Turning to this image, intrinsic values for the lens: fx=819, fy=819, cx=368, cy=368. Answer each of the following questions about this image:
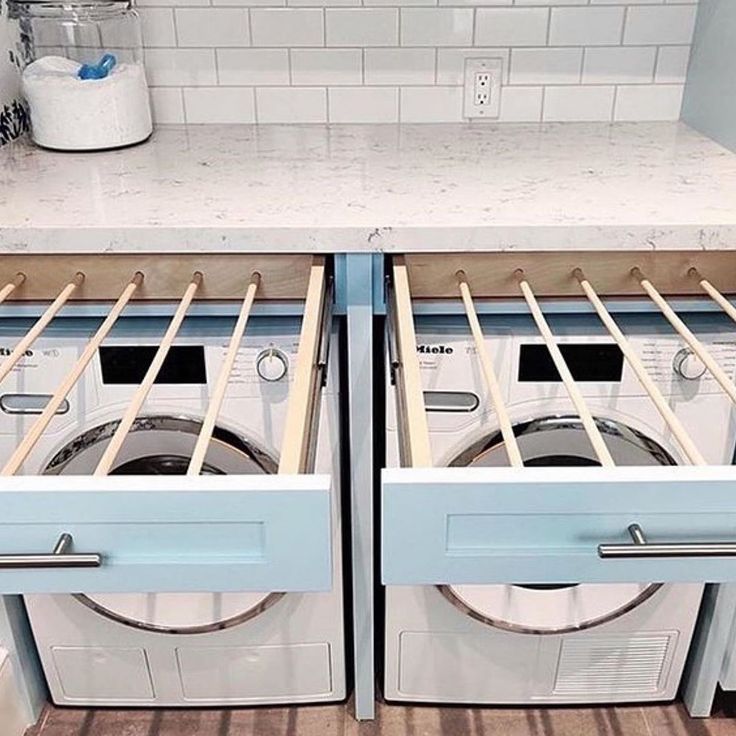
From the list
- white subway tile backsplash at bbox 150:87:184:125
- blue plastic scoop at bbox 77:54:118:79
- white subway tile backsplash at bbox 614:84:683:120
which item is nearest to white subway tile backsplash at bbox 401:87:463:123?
white subway tile backsplash at bbox 614:84:683:120

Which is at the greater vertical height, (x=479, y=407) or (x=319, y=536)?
(x=319, y=536)

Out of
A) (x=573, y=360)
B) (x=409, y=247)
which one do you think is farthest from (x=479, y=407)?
(x=409, y=247)

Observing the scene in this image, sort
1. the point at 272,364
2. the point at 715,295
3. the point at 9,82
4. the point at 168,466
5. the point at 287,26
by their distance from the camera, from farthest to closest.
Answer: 1. the point at 287,26
2. the point at 9,82
3. the point at 168,466
4. the point at 272,364
5. the point at 715,295

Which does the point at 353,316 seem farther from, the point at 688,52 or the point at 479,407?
the point at 688,52

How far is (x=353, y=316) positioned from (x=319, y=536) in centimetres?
52

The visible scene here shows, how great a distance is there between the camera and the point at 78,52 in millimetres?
1619

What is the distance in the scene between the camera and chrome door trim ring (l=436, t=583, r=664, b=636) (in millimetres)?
1371

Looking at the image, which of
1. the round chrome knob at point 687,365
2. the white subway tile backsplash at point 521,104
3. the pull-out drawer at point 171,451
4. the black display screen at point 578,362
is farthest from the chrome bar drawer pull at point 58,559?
the white subway tile backsplash at point 521,104

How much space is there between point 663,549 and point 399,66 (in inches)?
48.6

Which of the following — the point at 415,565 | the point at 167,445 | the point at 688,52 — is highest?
the point at 688,52

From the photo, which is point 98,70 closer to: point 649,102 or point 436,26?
point 436,26

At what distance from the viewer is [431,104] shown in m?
1.69

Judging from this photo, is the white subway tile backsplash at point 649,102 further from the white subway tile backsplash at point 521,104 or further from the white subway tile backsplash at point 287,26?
the white subway tile backsplash at point 287,26

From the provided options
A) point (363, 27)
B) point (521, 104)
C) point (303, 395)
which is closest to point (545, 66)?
point (521, 104)
